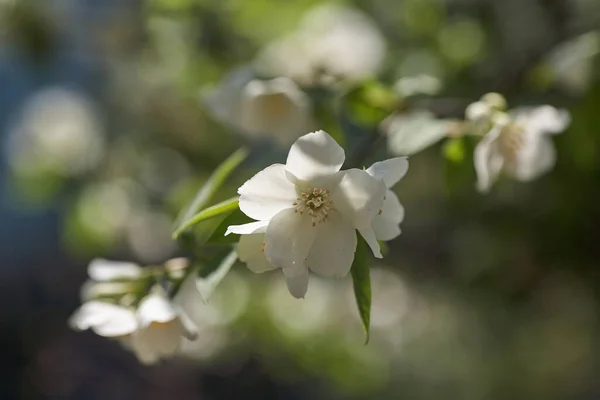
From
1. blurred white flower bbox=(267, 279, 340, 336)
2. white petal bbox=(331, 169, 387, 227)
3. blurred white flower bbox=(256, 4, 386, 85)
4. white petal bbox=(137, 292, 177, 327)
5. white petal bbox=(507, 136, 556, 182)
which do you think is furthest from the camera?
blurred white flower bbox=(267, 279, 340, 336)

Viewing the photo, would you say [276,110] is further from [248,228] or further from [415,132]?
[248,228]

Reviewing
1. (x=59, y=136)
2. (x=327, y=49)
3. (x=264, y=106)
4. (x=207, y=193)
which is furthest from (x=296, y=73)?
(x=59, y=136)

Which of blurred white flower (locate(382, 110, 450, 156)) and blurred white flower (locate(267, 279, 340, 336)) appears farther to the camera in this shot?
blurred white flower (locate(267, 279, 340, 336))

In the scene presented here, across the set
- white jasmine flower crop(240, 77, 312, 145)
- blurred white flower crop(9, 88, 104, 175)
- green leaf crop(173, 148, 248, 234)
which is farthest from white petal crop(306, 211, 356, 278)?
blurred white flower crop(9, 88, 104, 175)

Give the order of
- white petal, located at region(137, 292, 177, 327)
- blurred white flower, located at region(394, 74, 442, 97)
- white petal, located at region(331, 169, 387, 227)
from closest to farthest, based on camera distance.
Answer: white petal, located at region(331, 169, 387, 227)
white petal, located at region(137, 292, 177, 327)
blurred white flower, located at region(394, 74, 442, 97)

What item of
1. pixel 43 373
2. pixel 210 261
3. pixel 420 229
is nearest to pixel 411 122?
pixel 210 261

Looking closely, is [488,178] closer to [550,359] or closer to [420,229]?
[420,229]

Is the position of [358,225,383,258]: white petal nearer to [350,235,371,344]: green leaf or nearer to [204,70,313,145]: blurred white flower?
[350,235,371,344]: green leaf

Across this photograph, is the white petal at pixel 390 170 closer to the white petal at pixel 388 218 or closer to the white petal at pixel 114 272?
the white petal at pixel 388 218
